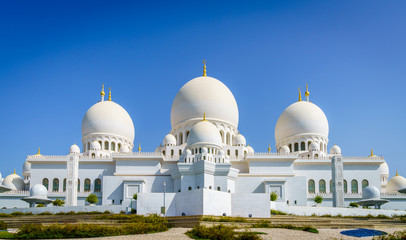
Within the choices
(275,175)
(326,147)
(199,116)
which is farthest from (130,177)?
(326,147)

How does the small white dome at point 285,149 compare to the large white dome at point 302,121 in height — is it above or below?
below

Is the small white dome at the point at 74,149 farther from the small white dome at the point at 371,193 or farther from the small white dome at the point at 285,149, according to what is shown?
the small white dome at the point at 371,193

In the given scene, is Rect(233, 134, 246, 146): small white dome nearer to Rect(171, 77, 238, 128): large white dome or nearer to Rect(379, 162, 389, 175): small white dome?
Rect(171, 77, 238, 128): large white dome

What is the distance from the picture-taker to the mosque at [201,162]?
36.3 meters

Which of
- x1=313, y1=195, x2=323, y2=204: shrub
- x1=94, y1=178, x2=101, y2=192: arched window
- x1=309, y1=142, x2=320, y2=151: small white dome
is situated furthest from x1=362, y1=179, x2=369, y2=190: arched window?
x1=94, y1=178, x2=101, y2=192: arched window

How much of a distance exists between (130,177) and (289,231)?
68.6 ft

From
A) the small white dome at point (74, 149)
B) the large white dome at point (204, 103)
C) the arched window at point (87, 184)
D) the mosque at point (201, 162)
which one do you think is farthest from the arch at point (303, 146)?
the small white dome at point (74, 149)

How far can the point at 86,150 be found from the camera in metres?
44.6

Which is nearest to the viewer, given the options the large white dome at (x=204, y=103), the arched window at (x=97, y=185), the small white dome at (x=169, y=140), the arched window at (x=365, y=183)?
the arched window at (x=97, y=185)

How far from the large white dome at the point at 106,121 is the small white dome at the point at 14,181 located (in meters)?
7.24

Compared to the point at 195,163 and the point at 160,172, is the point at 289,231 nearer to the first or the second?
the point at 195,163

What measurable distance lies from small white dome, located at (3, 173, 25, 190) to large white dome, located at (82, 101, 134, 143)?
23.8 ft

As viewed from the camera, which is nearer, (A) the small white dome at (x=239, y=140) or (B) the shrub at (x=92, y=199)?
(B) the shrub at (x=92, y=199)

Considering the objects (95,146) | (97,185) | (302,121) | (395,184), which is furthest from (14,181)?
(395,184)
